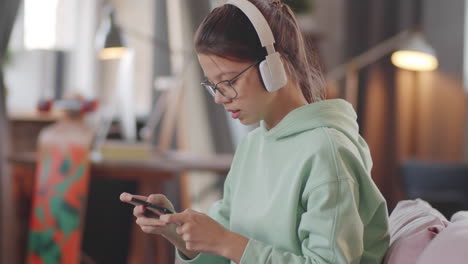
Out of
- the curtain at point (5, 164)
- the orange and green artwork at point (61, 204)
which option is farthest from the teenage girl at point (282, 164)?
the curtain at point (5, 164)

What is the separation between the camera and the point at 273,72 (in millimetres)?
1043

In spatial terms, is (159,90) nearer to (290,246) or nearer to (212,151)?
(212,151)

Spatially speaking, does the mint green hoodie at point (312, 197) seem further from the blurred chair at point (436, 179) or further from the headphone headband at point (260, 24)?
the blurred chair at point (436, 179)

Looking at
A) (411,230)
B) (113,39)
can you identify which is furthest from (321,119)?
(113,39)

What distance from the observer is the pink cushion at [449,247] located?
37.3 inches

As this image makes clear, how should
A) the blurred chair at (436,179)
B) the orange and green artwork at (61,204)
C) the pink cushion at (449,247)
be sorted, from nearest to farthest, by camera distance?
the pink cushion at (449,247)
the orange and green artwork at (61,204)
the blurred chair at (436,179)

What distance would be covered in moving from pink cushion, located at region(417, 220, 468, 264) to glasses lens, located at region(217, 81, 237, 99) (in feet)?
1.21

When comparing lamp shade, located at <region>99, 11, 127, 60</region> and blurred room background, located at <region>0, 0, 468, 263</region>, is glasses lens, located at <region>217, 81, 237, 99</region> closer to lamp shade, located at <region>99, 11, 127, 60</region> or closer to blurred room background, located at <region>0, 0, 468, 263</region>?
blurred room background, located at <region>0, 0, 468, 263</region>

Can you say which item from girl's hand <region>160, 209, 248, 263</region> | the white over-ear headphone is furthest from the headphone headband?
girl's hand <region>160, 209, 248, 263</region>

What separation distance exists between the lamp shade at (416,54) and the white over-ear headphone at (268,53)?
3.20m

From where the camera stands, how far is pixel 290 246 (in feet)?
3.46

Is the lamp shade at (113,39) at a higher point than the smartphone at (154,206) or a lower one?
higher

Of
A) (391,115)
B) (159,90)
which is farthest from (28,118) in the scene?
(391,115)

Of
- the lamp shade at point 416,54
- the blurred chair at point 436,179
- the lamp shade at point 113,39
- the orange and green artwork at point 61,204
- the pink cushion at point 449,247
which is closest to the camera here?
the pink cushion at point 449,247
